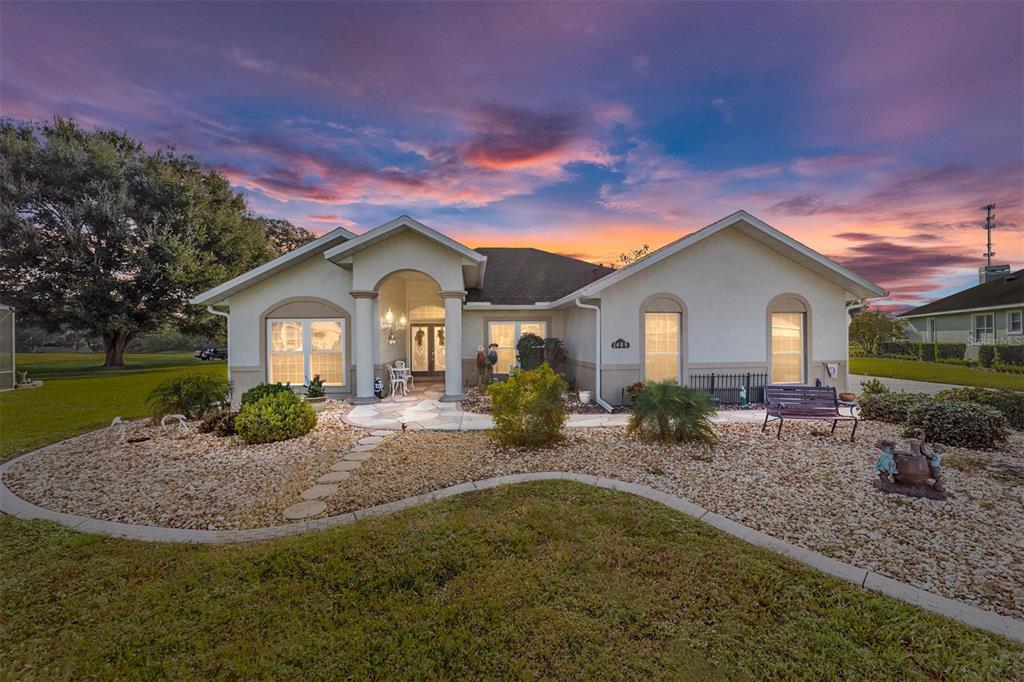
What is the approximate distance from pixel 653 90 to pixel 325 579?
1302 cm

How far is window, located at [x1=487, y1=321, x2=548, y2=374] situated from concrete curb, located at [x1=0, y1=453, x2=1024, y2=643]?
9091 millimetres

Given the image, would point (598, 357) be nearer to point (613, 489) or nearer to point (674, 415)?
point (674, 415)

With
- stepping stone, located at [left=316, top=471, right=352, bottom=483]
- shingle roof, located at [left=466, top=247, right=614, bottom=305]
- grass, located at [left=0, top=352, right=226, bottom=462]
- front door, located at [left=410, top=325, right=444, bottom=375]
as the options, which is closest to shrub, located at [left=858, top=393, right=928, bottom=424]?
shingle roof, located at [left=466, top=247, right=614, bottom=305]

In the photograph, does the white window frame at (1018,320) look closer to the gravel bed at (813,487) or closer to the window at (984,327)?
the window at (984,327)

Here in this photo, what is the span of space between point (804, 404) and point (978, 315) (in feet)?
98.7

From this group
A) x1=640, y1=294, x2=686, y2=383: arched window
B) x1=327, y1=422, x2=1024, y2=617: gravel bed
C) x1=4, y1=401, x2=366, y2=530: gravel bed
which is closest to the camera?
x1=327, y1=422, x2=1024, y2=617: gravel bed

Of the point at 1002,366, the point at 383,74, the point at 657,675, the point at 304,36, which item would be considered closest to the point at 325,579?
the point at 657,675

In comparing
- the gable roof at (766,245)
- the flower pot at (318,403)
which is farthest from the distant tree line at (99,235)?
the gable roof at (766,245)

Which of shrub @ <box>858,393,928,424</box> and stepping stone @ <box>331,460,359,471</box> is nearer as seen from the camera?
stepping stone @ <box>331,460,359,471</box>

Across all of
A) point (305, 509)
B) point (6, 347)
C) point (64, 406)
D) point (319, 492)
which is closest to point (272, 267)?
point (64, 406)

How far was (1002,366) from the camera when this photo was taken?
805 inches

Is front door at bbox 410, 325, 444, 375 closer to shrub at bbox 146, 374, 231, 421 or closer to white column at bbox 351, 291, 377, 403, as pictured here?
white column at bbox 351, 291, 377, 403

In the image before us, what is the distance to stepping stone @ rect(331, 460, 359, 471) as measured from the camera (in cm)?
643

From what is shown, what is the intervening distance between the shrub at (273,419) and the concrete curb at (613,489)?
2.88 metres
